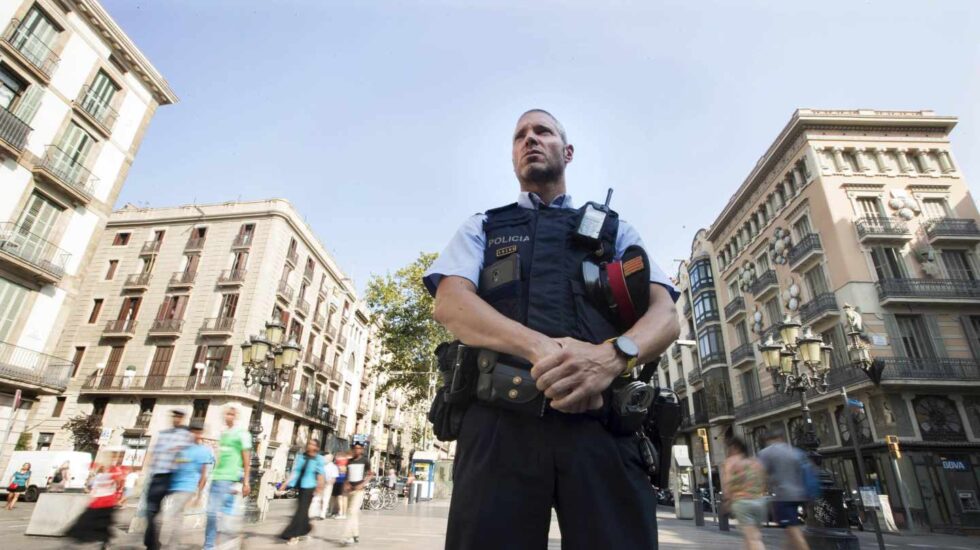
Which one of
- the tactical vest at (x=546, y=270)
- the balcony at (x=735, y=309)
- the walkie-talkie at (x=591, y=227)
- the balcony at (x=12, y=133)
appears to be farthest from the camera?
the balcony at (x=735, y=309)

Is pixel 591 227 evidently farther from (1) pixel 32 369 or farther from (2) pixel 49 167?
(2) pixel 49 167

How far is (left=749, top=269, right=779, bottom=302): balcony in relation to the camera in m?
26.2

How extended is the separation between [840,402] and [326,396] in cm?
3182

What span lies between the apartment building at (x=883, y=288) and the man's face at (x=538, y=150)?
20.7m

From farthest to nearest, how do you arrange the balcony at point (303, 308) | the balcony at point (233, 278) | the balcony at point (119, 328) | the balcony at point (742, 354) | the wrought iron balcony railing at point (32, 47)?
the balcony at point (303, 308)
the balcony at point (233, 278)
the balcony at point (119, 328)
the balcony at point (742, 354)
the wrought iron balcony railing at point (32, 47)

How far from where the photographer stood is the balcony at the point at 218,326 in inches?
1066

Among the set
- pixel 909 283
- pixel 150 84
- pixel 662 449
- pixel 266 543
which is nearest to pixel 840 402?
pixel 909 283

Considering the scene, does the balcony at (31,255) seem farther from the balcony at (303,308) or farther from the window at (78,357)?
the window at (78,357)

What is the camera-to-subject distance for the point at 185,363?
2681 cm

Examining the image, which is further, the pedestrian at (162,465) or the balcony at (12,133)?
the balcony at (12,133)

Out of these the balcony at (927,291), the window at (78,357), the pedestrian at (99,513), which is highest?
the balcony at (927,291)

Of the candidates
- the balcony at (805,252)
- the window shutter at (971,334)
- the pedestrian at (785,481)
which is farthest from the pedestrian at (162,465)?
the window shutter at (971,334)

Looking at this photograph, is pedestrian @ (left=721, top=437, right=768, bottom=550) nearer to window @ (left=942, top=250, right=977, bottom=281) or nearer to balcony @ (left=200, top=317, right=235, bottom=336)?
window @ (left=942, top=250, right=977, bottom=281)

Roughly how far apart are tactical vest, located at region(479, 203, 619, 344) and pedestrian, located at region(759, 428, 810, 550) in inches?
239
